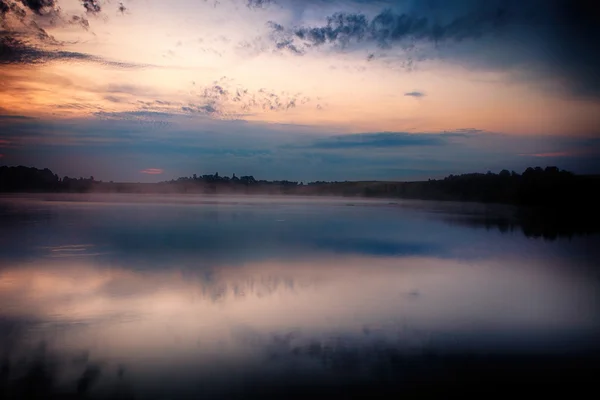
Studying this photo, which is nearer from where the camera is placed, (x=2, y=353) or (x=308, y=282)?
(x=2, y=353)

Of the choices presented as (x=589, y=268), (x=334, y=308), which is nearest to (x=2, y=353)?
(x=334, y=308)

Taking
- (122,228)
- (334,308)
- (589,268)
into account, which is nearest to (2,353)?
(334,308)

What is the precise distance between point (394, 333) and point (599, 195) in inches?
1218

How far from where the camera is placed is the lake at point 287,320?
4.38 metres

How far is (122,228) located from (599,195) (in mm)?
28039

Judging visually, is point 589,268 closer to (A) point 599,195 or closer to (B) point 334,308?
(B) point 334,308

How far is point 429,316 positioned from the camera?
21.9ft

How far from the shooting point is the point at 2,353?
493 cm

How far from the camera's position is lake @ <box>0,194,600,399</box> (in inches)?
172

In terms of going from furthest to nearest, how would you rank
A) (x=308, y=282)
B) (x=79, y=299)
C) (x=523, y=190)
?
(x=523, y=190), (x=308, y=282), (x=79, y=299)

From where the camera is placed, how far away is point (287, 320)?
6332 mm

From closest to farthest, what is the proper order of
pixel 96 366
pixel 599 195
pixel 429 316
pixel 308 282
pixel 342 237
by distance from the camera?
pixel 96 366 → pixel 429 316 → pixel 308 282 → pixel 342 237 → pixel 599 195

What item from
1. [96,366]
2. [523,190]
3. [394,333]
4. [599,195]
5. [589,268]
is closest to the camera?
[96,366]

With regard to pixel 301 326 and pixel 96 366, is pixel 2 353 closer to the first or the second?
pixel 96 366
